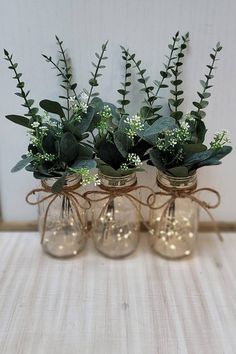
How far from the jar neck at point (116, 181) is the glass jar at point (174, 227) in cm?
10

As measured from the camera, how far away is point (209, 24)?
0.75 metres

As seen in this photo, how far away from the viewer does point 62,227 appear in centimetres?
90

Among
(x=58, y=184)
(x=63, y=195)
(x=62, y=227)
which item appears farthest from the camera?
(x=62, y=227)

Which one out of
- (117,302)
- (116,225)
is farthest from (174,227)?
(117,302)

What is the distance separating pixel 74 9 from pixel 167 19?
18 centimetres

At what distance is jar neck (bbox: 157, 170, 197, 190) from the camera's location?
780 millimetres

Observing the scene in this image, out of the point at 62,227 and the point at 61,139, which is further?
the point at 62,227

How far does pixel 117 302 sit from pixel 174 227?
0.23 metres

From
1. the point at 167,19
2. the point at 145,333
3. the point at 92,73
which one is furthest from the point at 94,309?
the point at 167,19

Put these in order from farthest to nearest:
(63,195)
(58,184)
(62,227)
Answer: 1. (62,227)
2. (63,195)
3. (58,184)

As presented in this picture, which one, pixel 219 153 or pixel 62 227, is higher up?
pixel 219 153

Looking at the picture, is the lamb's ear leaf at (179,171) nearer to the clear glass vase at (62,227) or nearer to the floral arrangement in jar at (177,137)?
the floral arrangement in jar at (177,137)

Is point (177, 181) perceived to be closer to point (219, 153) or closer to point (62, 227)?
point (219, 153)

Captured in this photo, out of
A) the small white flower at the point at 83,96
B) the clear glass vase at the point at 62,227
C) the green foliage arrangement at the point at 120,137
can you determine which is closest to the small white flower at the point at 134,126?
the green foliage arrangement at the point at 120,137
